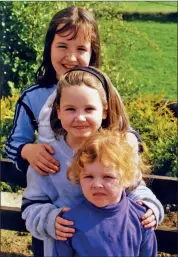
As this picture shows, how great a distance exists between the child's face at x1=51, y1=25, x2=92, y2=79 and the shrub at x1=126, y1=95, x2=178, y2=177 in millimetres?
1561

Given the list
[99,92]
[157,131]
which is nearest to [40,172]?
[99,92]

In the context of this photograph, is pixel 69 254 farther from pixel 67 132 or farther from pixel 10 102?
pixel 10 102

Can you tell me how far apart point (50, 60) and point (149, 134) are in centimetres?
210

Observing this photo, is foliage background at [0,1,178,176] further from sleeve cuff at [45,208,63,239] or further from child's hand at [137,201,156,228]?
sleeve cuff at [45,208,63,239]

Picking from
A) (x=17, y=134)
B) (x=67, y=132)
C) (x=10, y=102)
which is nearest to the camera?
(x=67, y=132)

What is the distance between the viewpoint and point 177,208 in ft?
14.0

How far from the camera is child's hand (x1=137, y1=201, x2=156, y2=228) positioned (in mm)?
2369

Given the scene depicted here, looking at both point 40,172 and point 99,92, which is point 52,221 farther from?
point 99,92

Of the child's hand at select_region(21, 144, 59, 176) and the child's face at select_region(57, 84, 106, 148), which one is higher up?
the child's face at select_region(57, 84, 106, 148)

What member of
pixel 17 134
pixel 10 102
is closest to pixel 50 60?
pixel 17 134

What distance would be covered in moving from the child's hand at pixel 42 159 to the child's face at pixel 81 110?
0.15 m

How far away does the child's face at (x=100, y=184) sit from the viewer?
7.42 feet

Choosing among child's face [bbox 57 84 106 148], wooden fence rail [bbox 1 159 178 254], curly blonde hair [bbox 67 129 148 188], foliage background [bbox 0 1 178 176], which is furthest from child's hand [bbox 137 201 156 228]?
foliage background [bbox 0 1 178 176]

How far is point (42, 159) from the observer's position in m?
2.47
